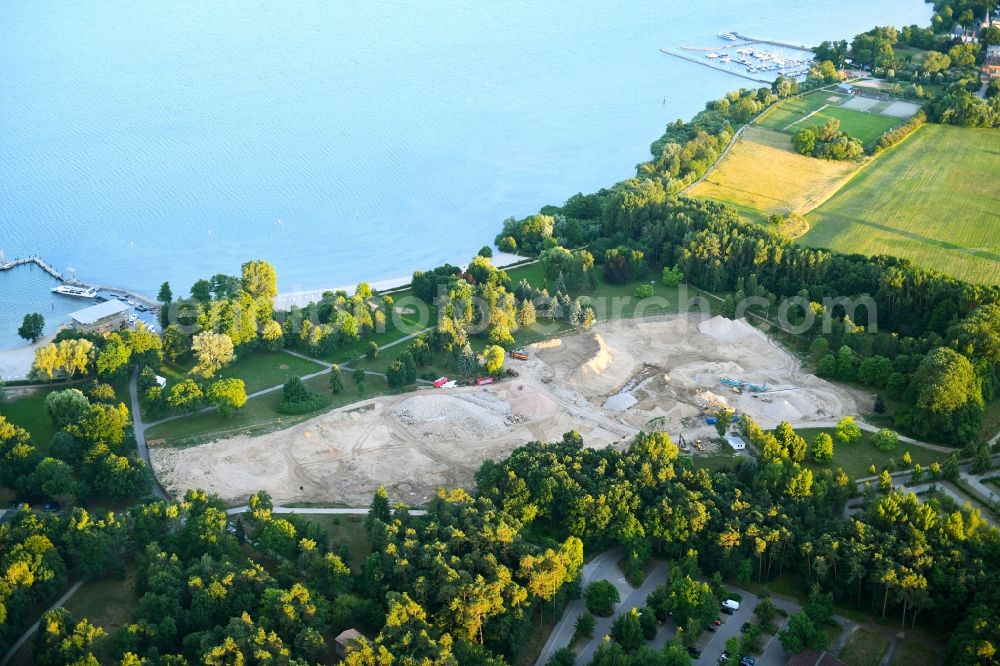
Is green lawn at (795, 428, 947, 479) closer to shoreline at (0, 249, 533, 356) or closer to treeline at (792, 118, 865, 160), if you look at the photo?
shoreline at (0, 249, 533, 356)

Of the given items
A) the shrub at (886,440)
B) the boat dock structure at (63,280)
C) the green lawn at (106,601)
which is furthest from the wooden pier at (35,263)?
the shrub at (886,440)

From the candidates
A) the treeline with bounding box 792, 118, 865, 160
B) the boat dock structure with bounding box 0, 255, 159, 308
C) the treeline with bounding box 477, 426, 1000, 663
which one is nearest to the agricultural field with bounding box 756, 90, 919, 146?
the treeline with bounding box 792, 118, 865, 160

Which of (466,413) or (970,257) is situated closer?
(466,413)

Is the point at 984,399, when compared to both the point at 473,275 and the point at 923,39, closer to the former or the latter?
the point at 473,275

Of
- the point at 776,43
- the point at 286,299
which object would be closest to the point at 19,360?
the point at 286,299

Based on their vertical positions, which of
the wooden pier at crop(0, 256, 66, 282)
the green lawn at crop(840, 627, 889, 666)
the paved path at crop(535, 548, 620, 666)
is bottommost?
the green lawn at crop(840, 627, 889, 666)

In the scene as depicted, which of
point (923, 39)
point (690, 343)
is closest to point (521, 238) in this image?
point (690, 343)

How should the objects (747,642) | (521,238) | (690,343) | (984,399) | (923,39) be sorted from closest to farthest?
(747,642), (984,399), (690,343), (521,238), (923,39)
